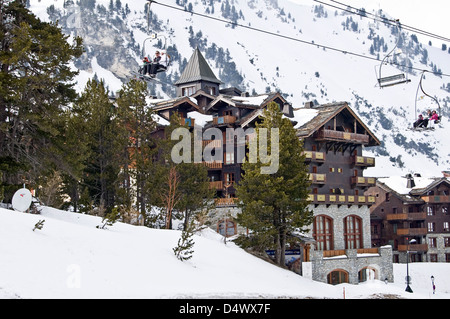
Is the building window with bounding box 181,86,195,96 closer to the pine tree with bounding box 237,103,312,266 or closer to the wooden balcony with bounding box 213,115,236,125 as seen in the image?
the wooden balcony with bounding box 213,115,236,125

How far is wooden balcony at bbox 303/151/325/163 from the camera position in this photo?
5128cm

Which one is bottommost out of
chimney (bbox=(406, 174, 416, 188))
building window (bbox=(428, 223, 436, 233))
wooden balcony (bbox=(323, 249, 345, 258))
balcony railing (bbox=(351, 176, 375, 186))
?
wooden balcony (bbox=(323, 249, 345, 258))

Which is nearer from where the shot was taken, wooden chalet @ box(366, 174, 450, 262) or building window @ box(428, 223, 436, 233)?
wooden chalet @ box(366, 174, 450, 262)

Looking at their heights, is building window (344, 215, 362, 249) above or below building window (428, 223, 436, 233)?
below

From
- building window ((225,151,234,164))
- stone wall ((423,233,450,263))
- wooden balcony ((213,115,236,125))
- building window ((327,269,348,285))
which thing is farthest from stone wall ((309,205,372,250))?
stone wall ((423,233,450,263))

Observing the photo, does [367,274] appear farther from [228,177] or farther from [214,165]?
[214,165]

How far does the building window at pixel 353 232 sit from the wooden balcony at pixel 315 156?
22.4ft

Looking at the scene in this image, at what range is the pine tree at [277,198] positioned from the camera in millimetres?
39000

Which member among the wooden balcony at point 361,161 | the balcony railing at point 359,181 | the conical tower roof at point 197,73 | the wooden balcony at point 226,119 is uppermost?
the conical tower roof at point 197,73

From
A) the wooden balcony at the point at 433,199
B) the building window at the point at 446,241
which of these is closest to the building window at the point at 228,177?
the wooden balcony at the point at 433,199

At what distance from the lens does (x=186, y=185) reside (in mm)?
41844

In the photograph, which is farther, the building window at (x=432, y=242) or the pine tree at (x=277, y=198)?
the building window at (x=432, y=242)

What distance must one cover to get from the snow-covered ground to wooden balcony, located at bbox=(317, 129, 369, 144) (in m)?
22.0

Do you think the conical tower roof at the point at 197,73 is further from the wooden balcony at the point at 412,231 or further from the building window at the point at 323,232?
the building window at the point at 323,232
